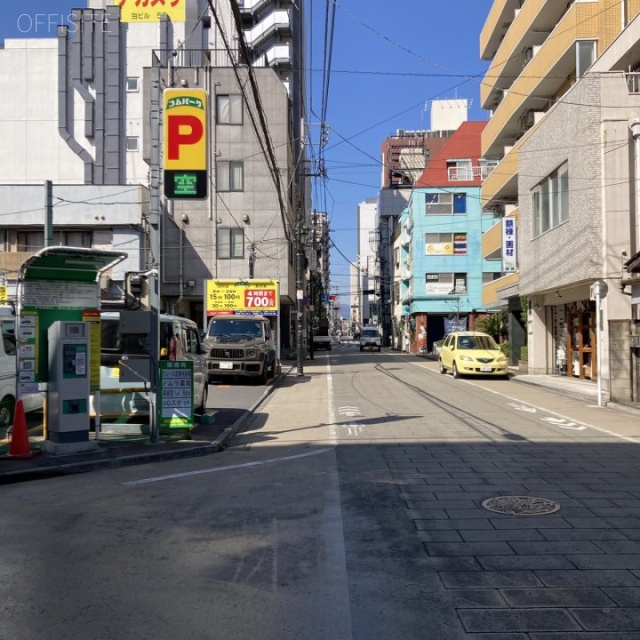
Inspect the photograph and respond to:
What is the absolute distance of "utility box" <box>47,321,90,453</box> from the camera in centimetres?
875

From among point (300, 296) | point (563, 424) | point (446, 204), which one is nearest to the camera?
point (563, 424)

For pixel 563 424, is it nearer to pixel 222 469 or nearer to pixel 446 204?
pixel 222 469

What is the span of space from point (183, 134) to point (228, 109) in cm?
2817

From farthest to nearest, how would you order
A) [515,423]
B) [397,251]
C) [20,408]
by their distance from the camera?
1. [397,251]
2. [515,423]
3. [20,408]

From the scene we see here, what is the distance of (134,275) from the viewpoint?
10.2 meters

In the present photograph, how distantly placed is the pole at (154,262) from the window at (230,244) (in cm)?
2657

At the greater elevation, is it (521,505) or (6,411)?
(6,411)

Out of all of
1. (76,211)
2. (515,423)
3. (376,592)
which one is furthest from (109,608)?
(76,211)

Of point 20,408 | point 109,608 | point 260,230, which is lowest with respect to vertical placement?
point 109,608

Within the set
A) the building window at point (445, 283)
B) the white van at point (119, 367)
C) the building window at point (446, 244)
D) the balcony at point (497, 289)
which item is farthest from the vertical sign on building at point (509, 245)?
the building window at point (446, 244)

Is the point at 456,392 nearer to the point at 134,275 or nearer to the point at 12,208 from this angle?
the point at 134,275

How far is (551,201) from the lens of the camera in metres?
21.0

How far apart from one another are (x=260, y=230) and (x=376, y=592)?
33.2m

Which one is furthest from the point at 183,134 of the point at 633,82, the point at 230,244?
the point at 230,244
